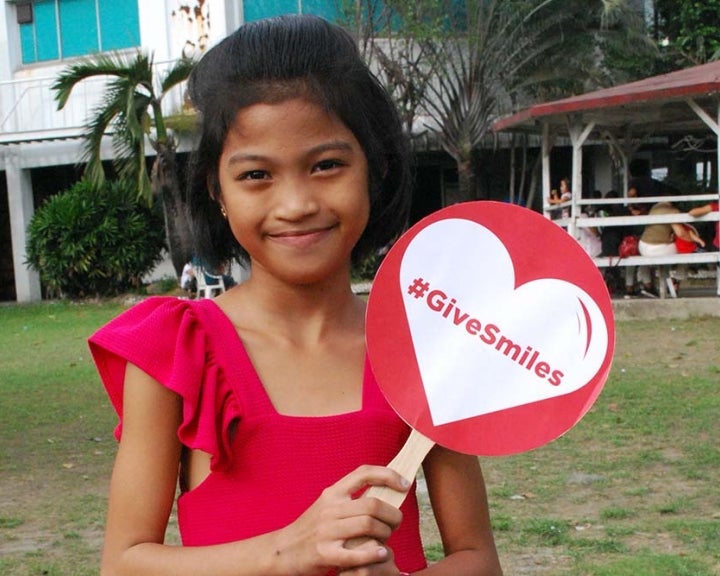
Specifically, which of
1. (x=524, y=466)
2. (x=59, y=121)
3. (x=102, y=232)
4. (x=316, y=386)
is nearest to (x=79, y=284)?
(x=102, y=232)

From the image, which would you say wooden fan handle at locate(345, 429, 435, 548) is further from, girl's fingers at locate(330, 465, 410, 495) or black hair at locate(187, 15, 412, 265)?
black hair at locate(187, 15, 412, 265)

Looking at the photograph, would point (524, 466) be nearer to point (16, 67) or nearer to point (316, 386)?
point (316, 386)

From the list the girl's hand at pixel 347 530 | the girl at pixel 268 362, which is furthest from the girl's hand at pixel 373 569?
the girl at pixel 268 362

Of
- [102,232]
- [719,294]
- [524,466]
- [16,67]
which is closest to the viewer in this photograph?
[524,466]

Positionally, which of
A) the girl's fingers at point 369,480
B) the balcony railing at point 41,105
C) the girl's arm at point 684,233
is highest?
the balcony railing at point 41,105

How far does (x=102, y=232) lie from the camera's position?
1711cm

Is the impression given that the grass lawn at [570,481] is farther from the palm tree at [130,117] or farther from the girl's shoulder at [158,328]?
the palm tree at [130,117]

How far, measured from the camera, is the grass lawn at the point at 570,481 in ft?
14.0

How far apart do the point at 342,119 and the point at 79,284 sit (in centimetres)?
1664

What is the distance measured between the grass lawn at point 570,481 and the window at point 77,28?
10195mm

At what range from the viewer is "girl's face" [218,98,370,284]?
148 centimetres

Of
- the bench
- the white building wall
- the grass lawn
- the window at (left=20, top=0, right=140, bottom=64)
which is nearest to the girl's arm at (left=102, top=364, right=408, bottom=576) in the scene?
the grass lawn

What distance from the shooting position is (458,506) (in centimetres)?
157

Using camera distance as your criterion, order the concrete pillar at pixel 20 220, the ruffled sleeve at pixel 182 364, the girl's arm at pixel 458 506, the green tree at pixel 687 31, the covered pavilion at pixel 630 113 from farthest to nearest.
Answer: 1. the concrete pillar at pixel 20 220
2. the green tree at pixel 687 31
3. the covered pavilion at pixel 630 113
4. the girl's arm at pixel 458 506
5. the ruffled sleeve at pixel 182 364
